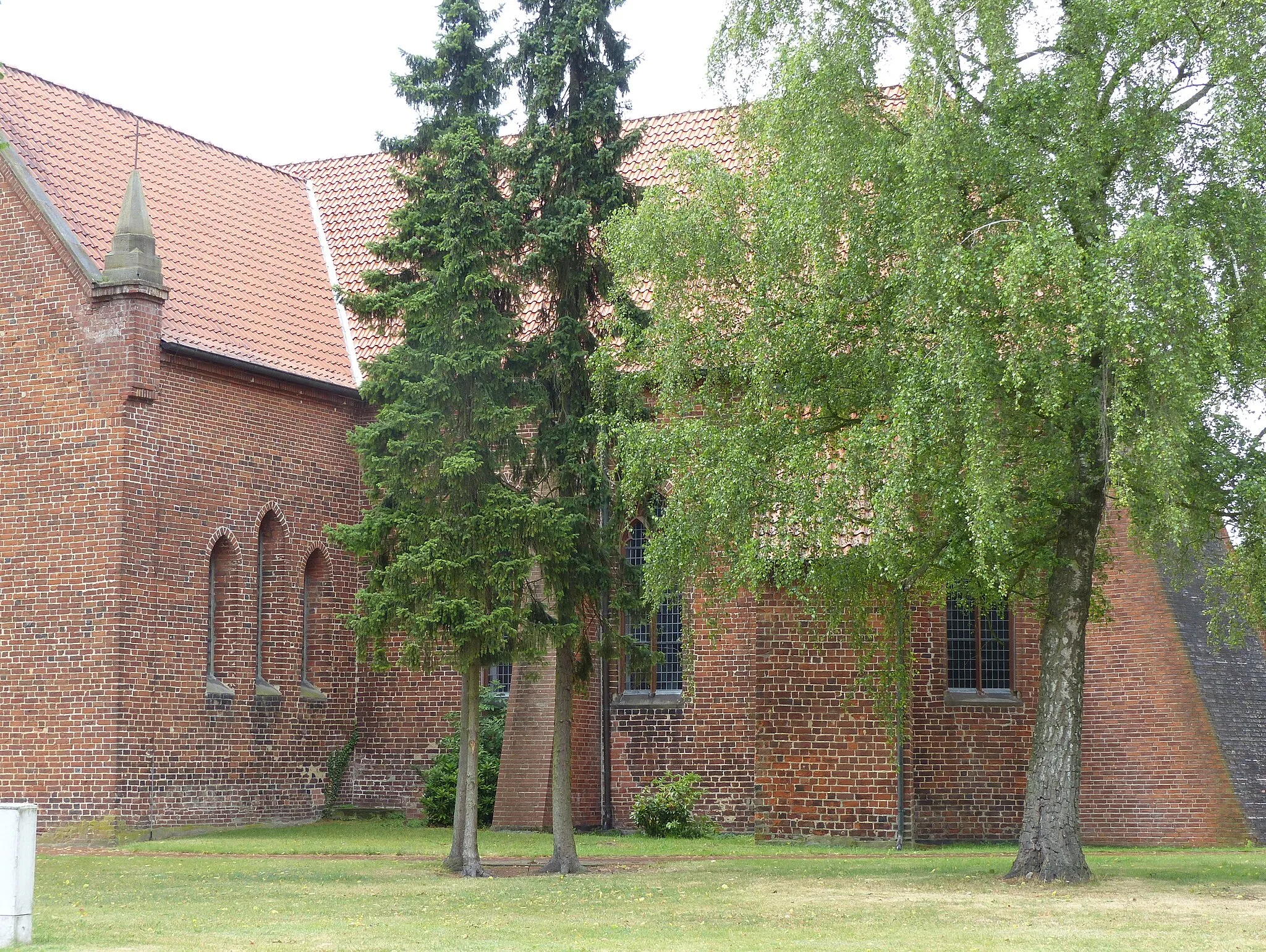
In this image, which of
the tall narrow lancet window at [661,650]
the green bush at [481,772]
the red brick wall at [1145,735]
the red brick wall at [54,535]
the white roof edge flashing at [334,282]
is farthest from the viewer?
the white roof edge flashing at [334,282]

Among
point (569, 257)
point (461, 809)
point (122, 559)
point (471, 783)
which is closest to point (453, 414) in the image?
point (569, 257)

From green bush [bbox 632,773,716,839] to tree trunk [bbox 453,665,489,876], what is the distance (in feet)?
17.6

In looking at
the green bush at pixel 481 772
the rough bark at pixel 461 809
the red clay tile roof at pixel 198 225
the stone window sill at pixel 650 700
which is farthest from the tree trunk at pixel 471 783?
the red clay tile roof at pixel 198 225

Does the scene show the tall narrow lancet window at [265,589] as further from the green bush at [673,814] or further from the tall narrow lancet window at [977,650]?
the tall narrow lancet window at [977,650]

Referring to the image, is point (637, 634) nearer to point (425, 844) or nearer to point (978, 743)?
point (425, 844)

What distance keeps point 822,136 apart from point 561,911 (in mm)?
8054

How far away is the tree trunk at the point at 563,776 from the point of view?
17734mm

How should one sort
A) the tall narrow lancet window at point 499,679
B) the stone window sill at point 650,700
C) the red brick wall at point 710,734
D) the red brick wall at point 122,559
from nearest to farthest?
the red brick wall at point 122,559
the red brick wall at point 710,734
the stone window sill at point 650,700
the tall narrow lancet window at point 499,679

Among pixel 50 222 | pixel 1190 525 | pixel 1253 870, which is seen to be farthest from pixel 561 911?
pixel 50 222

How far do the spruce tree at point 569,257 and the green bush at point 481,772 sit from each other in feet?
21.4

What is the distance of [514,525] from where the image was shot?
55.8 feet

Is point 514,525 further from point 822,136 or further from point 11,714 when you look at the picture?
point 11,714

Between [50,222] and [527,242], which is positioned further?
[50,222]

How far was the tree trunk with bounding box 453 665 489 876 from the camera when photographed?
17.2m
